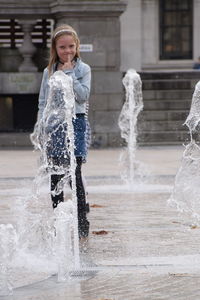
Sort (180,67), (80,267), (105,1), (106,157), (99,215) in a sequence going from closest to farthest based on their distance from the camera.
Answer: (80,267), (99,215), (106,157), (105,1), (180,67)

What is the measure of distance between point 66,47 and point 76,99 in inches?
15.6

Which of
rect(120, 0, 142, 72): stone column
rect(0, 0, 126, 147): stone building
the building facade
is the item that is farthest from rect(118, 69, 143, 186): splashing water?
rect(120, 0, 142, 72): stone column

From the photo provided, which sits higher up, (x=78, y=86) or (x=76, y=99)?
(x=78, y=86)

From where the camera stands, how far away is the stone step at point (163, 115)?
21.0 m

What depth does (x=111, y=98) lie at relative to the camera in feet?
65.4

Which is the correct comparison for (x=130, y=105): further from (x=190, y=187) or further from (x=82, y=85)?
(x=82, y=85)

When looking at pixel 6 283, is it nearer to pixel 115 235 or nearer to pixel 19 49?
pixel 115 235

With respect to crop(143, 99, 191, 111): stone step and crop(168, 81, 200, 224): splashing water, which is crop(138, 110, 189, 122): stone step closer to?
crop(143, 99, 191, 111): stone step

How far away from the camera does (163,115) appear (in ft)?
69.2

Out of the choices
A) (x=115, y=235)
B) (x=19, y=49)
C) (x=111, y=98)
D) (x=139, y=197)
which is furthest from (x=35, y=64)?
(x=115, y=235)

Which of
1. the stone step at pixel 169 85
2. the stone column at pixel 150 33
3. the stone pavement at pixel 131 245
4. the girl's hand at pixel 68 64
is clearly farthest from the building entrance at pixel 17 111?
the stone column at pixel 150 33

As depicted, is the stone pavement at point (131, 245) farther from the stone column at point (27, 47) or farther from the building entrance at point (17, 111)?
the stone column at point (27, 47)

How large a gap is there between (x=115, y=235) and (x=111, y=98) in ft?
38.2

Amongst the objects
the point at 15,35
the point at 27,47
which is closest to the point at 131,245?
the point at 27,47
